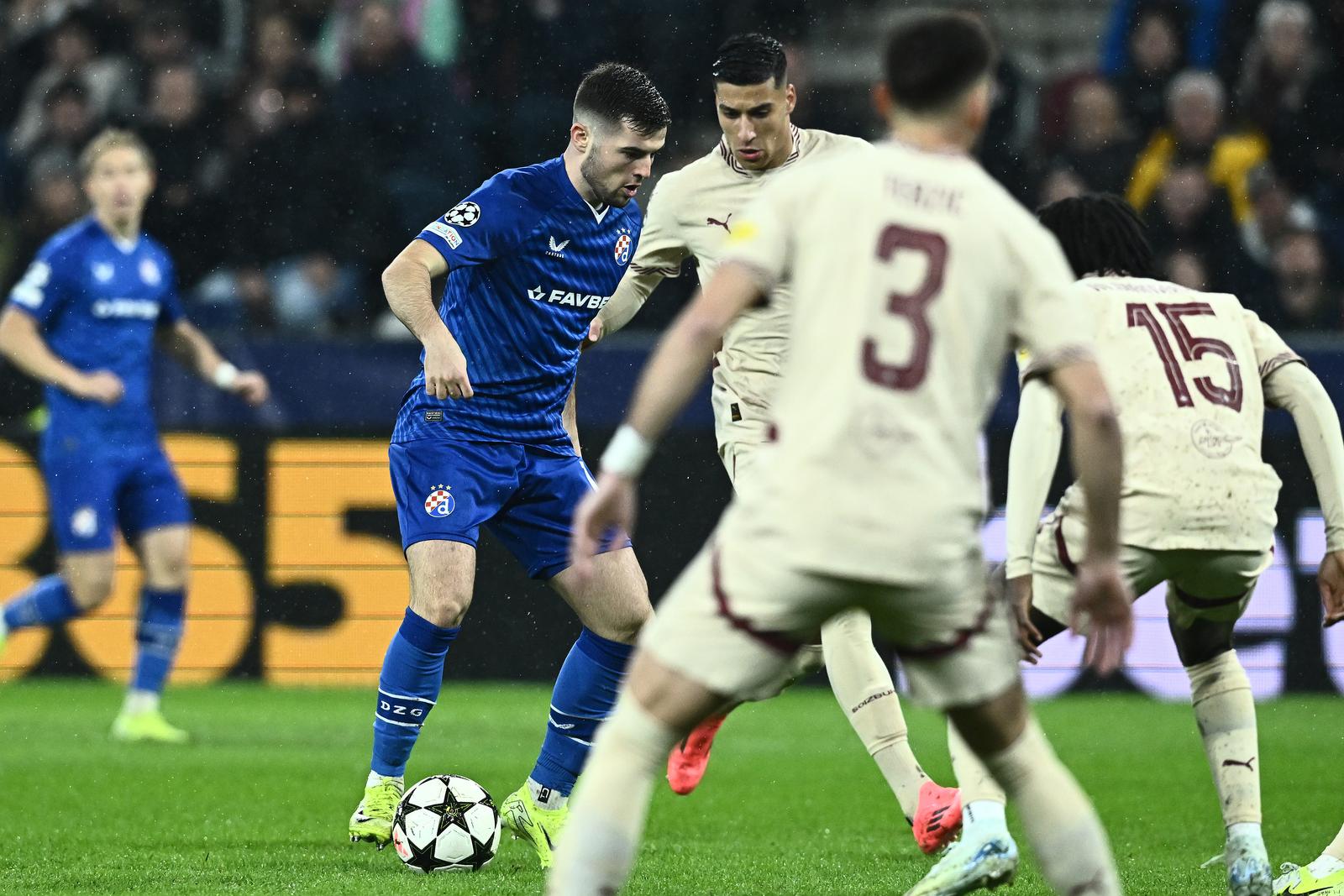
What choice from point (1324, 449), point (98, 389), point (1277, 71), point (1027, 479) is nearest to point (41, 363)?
point (98, 389)

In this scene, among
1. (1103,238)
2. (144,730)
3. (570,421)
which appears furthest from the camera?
(144,730)

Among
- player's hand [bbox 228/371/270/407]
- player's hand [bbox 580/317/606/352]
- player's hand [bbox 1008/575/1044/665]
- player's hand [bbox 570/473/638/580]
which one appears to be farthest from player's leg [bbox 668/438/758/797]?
player's hand [bbox 228/371/270/407]

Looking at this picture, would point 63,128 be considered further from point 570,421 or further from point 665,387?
point 665,387

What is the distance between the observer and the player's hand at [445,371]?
504 centimetres

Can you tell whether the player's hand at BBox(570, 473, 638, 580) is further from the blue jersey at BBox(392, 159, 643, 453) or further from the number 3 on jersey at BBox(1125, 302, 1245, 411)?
the blue jersey at BBox(392, 159, 643, 453)

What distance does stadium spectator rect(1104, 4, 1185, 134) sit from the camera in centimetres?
1166

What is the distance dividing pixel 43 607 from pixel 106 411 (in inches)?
37.1

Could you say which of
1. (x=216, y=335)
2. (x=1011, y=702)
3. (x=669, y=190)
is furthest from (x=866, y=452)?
(x=216, y=335)

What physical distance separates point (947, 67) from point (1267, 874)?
2.33 m

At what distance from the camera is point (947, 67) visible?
324cm

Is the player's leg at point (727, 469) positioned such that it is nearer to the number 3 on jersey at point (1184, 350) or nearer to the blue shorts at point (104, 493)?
the number 3 on jersey at point (1184, 350)

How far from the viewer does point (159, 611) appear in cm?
874

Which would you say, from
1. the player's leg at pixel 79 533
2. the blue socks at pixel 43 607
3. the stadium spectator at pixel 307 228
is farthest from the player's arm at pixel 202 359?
the stadium spectator at pixel 307 228

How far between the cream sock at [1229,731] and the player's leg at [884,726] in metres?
0.67
